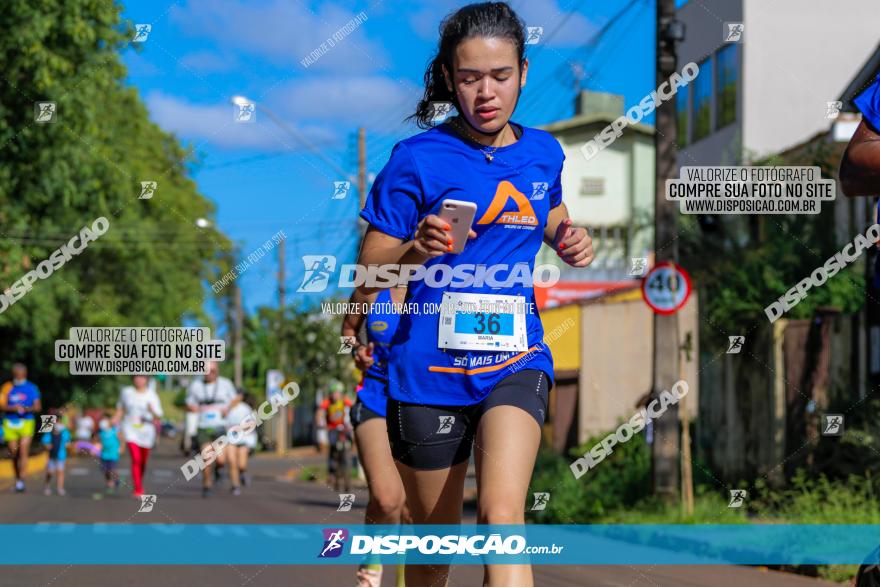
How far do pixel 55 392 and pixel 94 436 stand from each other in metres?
6.50

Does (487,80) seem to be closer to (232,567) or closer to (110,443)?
(232,567)

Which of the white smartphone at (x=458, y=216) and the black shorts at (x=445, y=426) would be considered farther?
the black shorts at (x=445, y=426)

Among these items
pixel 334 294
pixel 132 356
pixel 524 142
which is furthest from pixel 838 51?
pixel 524 142

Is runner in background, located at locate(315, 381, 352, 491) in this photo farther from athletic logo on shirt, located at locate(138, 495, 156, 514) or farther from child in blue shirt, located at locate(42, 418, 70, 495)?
child in blue shirt, located at locate(42, 418, 70, 495)

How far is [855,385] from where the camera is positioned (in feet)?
48.3

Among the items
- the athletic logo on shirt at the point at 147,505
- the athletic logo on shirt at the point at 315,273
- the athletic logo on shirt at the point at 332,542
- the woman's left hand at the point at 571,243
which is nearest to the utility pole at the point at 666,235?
the athletic logo on shirt at the point at 315,273

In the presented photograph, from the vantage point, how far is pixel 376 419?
20.4 feet

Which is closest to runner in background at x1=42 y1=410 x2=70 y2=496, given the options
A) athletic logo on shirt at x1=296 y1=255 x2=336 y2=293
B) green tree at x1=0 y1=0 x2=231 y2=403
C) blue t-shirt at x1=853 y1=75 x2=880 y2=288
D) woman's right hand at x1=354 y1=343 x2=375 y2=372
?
green tree at x1=0 y1=0 x2=231 y2=403

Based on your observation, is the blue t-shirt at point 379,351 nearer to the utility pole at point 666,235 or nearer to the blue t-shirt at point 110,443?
the utility pole at point 666,235

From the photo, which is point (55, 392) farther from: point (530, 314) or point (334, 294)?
point (530, 314)

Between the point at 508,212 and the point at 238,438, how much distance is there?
635 inches

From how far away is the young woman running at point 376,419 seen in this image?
5922 mm

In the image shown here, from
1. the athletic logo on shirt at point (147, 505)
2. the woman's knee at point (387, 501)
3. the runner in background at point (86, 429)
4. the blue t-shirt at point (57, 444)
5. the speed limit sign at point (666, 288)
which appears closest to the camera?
the woman's knee at point (387, 501)

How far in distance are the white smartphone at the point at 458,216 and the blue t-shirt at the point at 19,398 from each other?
1642cm
